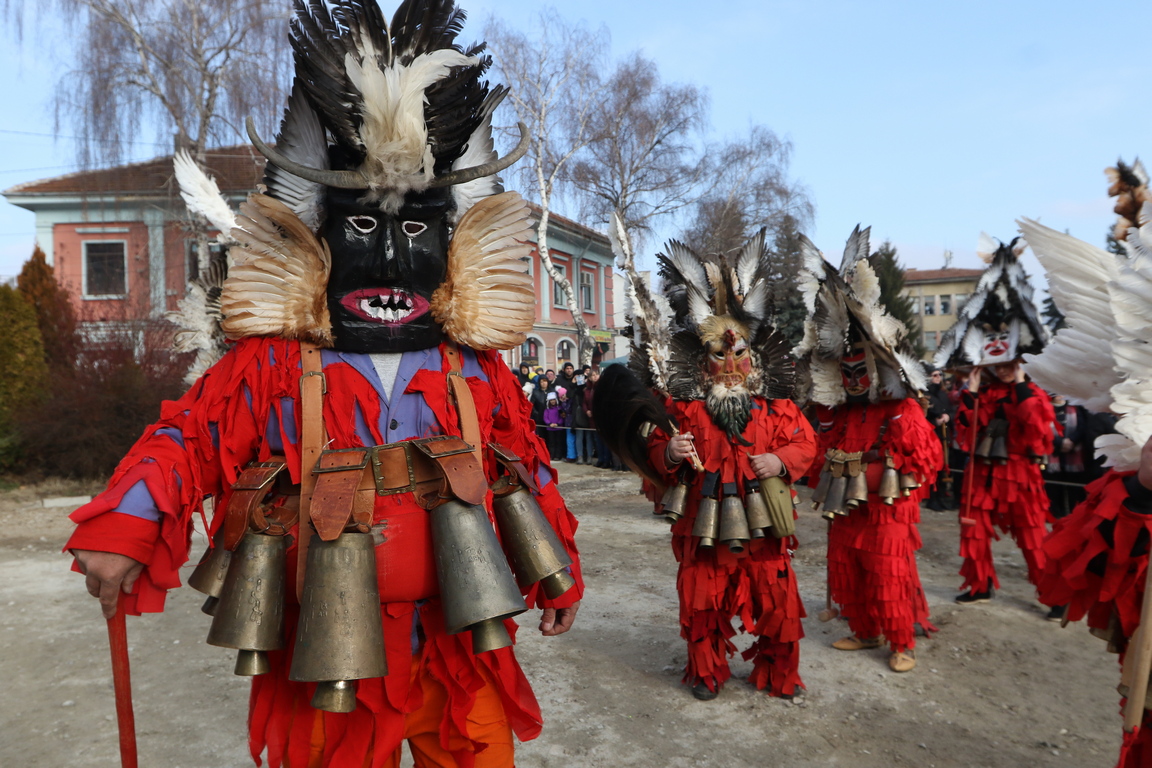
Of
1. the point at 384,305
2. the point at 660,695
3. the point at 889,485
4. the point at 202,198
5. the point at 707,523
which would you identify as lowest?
the point at 660,695

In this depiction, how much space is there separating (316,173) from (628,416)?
2.24 m

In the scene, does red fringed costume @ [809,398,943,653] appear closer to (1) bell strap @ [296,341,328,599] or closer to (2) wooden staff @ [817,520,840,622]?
(2) wooden staff @ [817,520,840,622]

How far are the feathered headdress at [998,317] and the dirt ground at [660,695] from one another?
1862 mm

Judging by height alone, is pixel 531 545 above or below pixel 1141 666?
above

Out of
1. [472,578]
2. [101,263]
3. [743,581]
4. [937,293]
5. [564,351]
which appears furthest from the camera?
[937,293]

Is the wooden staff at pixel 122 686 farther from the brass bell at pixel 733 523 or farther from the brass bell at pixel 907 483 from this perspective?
the brass bell at pixel 907 483

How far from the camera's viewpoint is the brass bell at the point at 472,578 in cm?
189

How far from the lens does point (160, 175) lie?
1608 cm

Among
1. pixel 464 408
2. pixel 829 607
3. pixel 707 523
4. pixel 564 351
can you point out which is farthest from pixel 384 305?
pixel 564 351

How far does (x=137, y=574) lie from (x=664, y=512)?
2.64m

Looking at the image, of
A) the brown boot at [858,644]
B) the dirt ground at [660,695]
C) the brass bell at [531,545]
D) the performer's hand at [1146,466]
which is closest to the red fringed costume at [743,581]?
the dirt ground at [660,695]

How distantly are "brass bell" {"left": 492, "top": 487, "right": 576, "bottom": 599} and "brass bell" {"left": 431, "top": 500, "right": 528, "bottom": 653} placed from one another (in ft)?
0.51

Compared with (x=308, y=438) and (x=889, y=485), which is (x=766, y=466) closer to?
(x=889, y=485)

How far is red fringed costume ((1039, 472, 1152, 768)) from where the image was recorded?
1996mm
